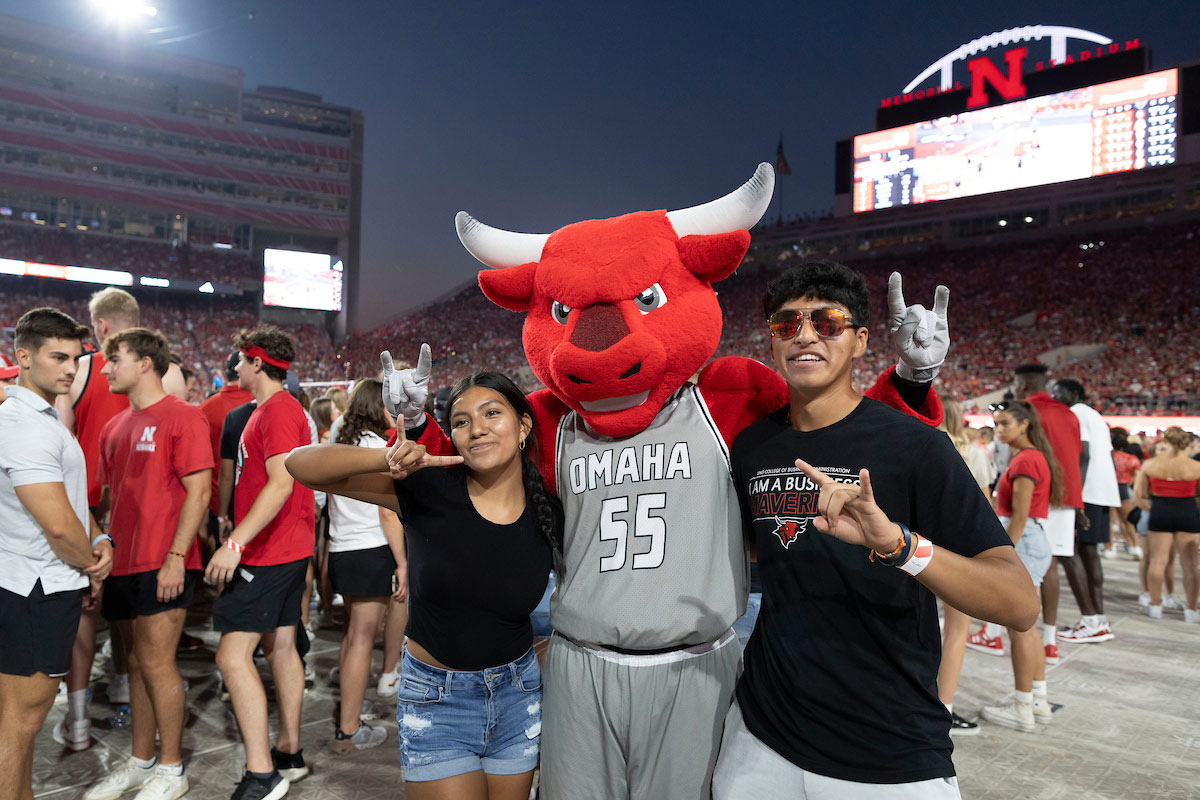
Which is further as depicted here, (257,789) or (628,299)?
(257,789)

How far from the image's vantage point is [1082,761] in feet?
13.0

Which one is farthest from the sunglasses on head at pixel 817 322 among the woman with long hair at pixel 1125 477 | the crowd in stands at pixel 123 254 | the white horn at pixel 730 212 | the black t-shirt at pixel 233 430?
the crowd in stands at pixel 123 254

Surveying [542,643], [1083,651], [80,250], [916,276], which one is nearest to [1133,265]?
[916,276]

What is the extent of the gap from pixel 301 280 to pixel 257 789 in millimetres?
34226

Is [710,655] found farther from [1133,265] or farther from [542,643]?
[1133,265]

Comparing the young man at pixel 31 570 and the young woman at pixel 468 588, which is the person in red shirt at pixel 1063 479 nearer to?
the young woman at pixel 468 588

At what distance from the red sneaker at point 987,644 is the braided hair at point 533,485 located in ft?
15.9

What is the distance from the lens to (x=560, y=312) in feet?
7.84

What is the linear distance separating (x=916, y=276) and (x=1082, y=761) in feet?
97.5

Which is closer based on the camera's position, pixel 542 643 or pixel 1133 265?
pixel 542 643

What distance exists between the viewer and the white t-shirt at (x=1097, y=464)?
6.34 meters

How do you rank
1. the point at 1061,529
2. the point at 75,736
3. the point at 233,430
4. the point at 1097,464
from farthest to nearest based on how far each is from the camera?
the point at 1097,464
the point at 1061,529
the point at 233,430
the point at 75,736

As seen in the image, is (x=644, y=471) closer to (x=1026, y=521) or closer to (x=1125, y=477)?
(x=1026, y=521)

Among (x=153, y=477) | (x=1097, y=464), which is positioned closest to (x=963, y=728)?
(x=1097, y=464)
